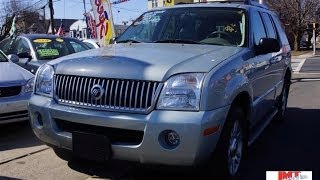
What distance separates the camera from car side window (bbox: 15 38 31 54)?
32.4 ft

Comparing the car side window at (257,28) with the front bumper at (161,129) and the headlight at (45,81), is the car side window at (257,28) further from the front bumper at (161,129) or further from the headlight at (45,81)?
the headlight at (45,81)

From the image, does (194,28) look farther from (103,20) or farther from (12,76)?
(103,20)

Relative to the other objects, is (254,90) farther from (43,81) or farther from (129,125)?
(43,81)

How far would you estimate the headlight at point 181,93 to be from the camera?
3.81 m

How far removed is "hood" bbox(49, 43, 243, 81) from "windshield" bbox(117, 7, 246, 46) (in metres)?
0.34

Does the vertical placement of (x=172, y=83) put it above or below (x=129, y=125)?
above

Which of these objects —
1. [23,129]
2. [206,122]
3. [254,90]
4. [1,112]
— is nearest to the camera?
[206,122]

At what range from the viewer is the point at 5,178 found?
4.70 m

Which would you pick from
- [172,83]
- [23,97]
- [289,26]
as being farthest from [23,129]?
[289,26]

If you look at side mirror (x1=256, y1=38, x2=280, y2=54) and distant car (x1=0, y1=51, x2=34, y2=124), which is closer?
side mirror (x1=256, y1=38, x2=280, y2=54)

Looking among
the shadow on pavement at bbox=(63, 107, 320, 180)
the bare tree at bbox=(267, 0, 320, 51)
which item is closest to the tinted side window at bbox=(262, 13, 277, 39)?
the shadow on pavement at bbox=(63, 107, 320, 180)

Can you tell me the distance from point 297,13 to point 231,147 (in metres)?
52.2

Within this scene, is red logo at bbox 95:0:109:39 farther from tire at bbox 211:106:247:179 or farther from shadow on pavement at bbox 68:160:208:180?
tire at bbox 211:106:247:179

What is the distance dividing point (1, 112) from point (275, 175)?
3733 millimetres
